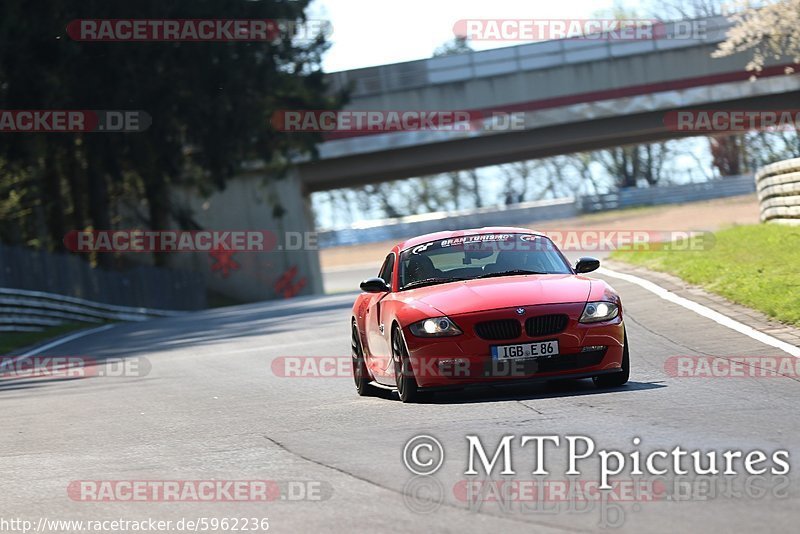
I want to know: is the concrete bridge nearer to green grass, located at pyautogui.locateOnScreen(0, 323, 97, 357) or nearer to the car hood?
green grass, located at pyautogui.locateOnScreen(0, 323, 97, 357)

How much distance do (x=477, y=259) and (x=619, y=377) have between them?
170cm

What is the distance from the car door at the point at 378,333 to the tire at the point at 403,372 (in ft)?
0.73

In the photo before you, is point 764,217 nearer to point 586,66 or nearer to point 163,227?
point 586,66

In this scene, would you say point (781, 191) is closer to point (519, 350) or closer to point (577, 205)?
point (519, 350)

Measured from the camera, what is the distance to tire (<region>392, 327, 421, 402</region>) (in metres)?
11.1

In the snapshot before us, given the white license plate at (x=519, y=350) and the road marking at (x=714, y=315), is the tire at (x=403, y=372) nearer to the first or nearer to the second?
the white license plate at (x=519, y=350)

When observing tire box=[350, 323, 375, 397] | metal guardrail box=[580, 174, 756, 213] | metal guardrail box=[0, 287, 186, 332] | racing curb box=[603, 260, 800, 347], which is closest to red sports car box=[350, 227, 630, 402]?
tire box=[350, 323, 375, 397]

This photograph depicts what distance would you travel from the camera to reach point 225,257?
62.3 meters

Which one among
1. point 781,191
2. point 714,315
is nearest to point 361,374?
point 714,315

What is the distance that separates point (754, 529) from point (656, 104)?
4969 centimetres

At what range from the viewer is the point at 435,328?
1088cm

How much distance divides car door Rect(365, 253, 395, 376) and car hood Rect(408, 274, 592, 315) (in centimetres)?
41

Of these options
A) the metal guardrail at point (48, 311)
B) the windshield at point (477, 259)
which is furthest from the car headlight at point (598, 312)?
the metal guardrail at point (48, 311)

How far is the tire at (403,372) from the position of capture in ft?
36.5
